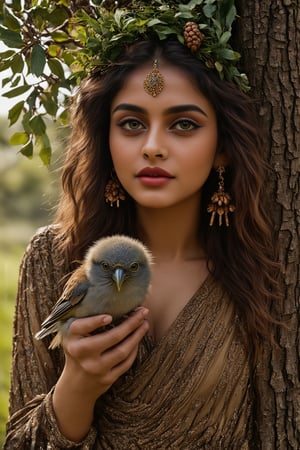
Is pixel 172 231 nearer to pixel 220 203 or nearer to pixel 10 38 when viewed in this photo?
pixel 220 203

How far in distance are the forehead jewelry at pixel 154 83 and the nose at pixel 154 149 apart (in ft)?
0.51

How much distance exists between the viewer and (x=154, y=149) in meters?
3.17

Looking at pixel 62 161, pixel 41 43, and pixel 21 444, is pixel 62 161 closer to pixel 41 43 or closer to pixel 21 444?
pixel 41 43

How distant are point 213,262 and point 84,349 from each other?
716 millimetres

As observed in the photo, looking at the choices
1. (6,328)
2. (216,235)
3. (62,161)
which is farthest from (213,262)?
(6,328)

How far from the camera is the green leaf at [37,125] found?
12.7ft

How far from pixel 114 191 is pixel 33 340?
69cm

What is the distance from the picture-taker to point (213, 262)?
3492 millimetres

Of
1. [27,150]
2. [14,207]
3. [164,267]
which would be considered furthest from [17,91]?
[14,207]

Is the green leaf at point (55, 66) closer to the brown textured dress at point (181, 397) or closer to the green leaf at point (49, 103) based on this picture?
the green leaf at point (49, 103)

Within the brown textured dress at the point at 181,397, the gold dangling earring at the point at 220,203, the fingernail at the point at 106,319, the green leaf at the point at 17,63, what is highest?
the green leaf at the point at 17,63

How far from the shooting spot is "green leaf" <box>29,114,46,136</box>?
3883 millimetres

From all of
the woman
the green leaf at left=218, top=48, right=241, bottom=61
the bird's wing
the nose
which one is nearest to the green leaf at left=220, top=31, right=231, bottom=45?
the green leaf at left=218, top=48, right=241, bottom=61

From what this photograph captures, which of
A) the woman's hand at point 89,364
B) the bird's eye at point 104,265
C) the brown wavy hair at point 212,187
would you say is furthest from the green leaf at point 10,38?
the woman's hand at point 89,364
